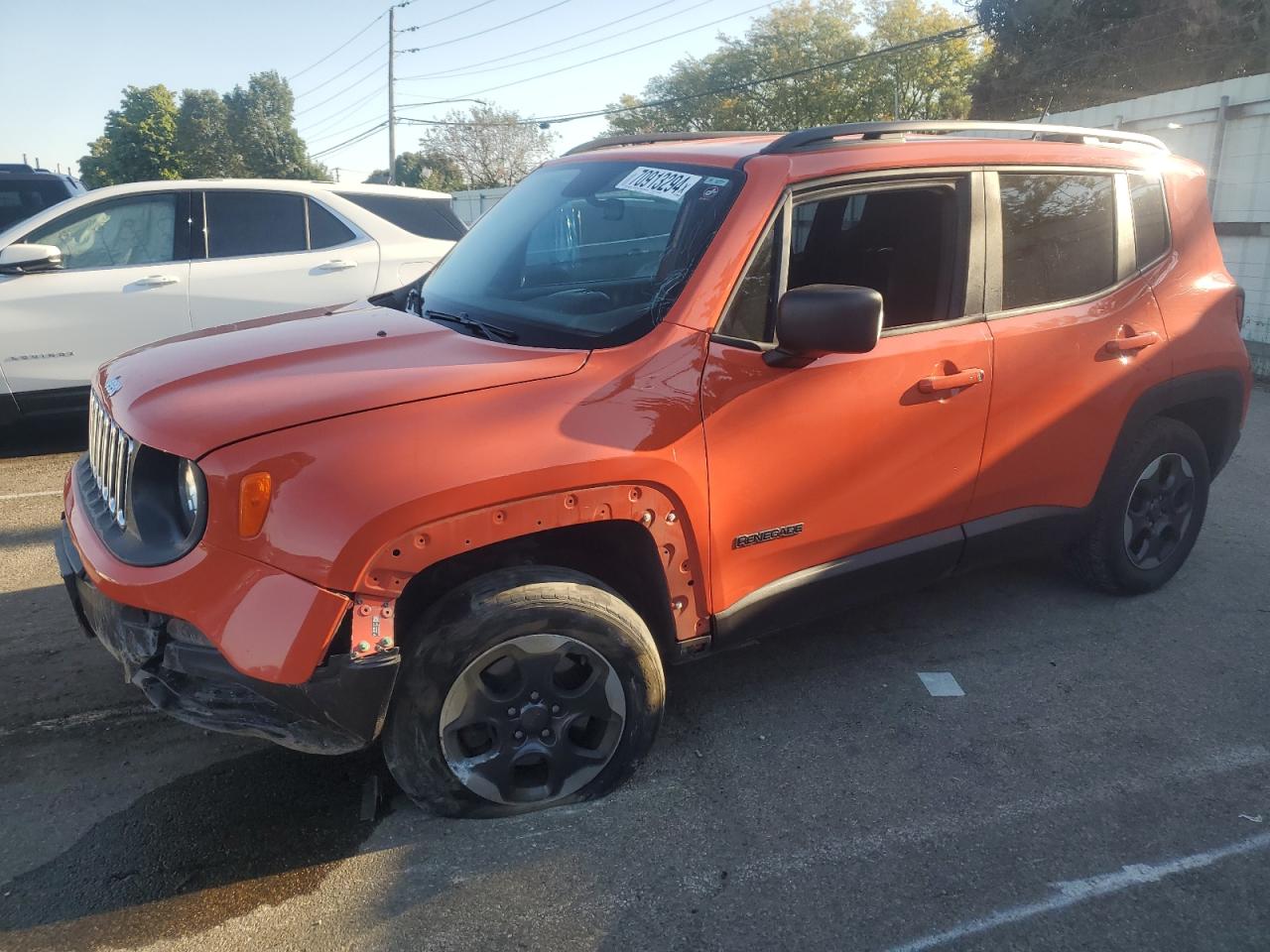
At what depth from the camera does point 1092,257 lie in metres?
3.79

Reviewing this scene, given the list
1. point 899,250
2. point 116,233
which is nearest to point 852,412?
point 899,250

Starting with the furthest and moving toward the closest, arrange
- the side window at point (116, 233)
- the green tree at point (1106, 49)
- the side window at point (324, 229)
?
the green tree at point (1106, 49) < the side window at point (324, 229) < the side window at point (116, 233)

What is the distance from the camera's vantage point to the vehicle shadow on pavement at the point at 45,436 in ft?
21.8

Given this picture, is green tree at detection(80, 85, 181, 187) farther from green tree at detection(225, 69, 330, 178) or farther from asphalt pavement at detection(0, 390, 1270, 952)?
asphalt pavement at detection(0, 390, 1270, 952)

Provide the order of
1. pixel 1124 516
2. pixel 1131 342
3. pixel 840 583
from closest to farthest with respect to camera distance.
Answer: pixel 840 583 → pixel 1131 342 → pixel 1124 516

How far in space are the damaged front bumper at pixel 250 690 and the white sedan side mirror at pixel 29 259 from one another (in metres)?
4.58

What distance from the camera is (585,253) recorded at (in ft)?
11.1

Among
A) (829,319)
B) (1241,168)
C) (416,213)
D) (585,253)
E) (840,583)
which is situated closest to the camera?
(829,319)

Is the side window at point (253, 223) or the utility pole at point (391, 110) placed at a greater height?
the utility pole at point (391, 110)

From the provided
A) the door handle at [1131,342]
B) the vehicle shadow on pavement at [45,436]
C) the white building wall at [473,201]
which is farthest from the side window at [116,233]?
the white building wall at [473,201]

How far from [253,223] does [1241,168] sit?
9.74m

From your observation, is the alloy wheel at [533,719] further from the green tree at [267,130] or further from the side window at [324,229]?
the green tree at [267,130]

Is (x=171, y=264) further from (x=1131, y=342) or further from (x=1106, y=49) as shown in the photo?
(x=1106, y=49)

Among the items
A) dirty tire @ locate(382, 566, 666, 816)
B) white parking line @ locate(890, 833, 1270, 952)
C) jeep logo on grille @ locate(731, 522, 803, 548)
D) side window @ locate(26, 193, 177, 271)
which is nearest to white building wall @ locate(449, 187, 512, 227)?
side window @ locate(26, 193, 177, 271)
